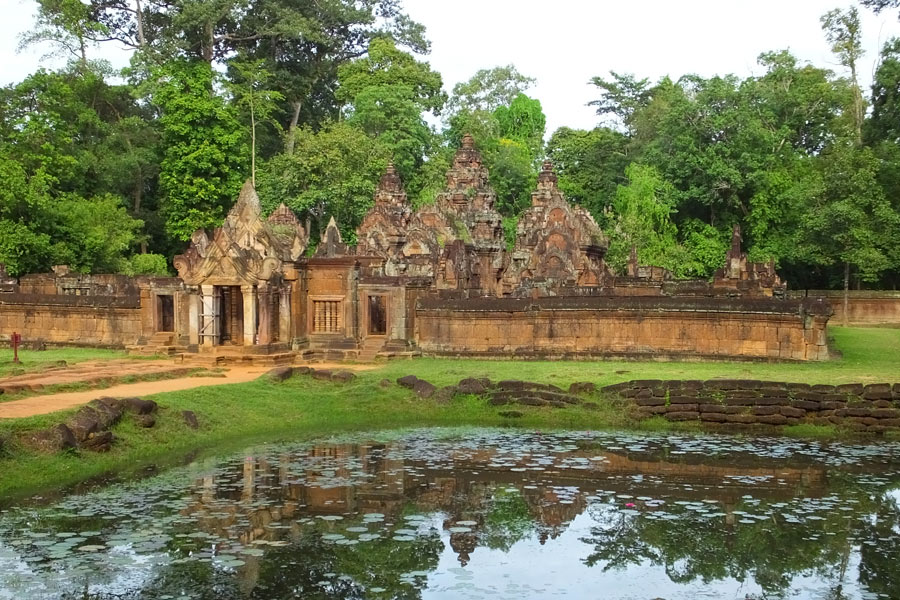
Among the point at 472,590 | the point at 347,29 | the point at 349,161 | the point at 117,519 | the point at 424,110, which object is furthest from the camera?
the point at 347,29

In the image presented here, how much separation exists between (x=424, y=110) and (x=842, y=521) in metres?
49.0

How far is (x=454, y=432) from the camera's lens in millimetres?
16406

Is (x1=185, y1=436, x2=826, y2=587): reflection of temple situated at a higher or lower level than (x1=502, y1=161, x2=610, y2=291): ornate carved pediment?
lower

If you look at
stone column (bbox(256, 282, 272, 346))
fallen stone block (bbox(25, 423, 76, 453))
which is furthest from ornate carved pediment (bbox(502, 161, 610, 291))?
fallen stone block (bbox(25, 423, 76, 453))

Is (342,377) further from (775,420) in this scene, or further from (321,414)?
(775,420)

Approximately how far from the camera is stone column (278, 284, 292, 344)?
2348 centimetres

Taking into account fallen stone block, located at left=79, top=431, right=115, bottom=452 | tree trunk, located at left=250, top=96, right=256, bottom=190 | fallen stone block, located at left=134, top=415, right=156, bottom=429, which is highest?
tree trunk, located at left=250, top=96, right=256, bottom=190

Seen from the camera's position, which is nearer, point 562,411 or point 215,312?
point 562,411

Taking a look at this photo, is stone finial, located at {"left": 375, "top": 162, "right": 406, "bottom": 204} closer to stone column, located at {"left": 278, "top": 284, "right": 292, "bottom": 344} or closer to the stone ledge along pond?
stone column, located at {"left": 278, "top": 284, "right": 292, "bottom": 344}

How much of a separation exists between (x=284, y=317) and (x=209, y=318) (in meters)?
1.81

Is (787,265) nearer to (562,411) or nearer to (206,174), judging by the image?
(206,174)

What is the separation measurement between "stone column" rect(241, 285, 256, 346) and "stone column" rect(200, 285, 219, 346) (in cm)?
82

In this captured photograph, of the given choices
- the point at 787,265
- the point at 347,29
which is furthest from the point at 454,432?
the point at 347,29

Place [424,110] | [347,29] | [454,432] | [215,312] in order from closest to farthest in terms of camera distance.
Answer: [454,432] < [215,312] < [424,110] < [347,29]
